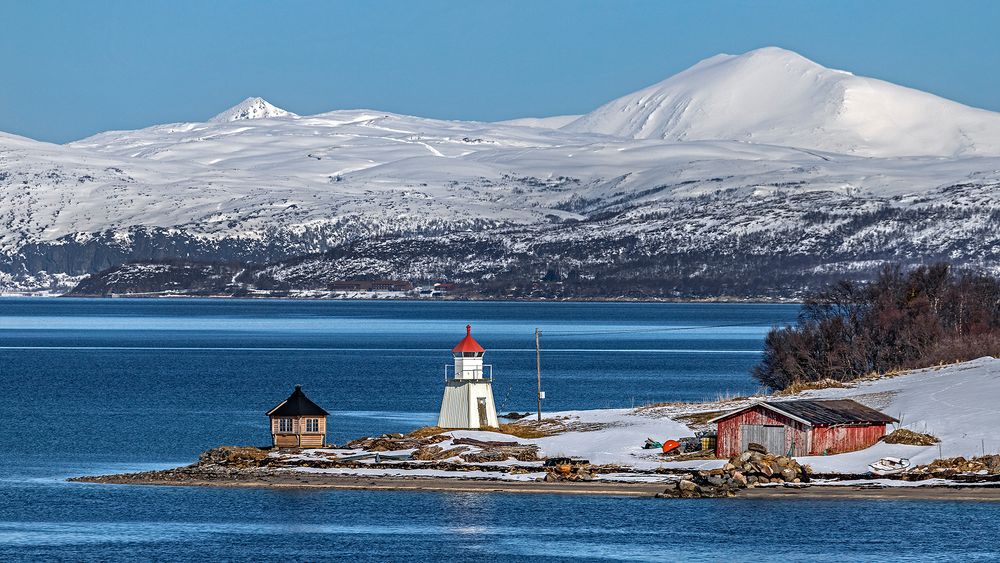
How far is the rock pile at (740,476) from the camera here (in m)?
56.6

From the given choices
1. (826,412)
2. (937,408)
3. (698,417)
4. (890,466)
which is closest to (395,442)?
(698,417)

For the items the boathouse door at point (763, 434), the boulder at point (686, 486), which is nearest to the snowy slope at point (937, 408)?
the boathouse door at point (763, 434)

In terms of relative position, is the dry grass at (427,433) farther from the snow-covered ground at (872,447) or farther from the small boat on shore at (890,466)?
the small boat on shore at (890,466)

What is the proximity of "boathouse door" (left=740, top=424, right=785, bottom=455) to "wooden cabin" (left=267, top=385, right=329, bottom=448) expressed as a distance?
1660cm

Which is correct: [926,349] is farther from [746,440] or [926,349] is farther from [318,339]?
[318,339]

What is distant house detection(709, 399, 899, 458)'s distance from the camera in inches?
2397

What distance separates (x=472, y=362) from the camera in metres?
70.8

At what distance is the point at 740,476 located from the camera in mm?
57656

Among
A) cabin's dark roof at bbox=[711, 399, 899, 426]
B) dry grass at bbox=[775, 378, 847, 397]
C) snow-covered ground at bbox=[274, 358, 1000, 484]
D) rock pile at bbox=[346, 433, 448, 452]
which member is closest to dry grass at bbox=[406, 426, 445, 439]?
rock pile at bbox=[346, 433, 448, 452]

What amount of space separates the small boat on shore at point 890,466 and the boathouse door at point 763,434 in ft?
11.4

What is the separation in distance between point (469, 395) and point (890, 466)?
750 inches

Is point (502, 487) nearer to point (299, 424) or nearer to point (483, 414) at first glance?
point (299, 424)

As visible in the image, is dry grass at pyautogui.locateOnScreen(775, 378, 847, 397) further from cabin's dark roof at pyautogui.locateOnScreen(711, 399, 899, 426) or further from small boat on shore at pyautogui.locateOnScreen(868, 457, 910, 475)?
small boat on shore at pyautogui.locateOnScreen(868, 457, 910, 475)

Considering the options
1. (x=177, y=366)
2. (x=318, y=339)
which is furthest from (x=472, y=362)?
(x=318, y=339)
